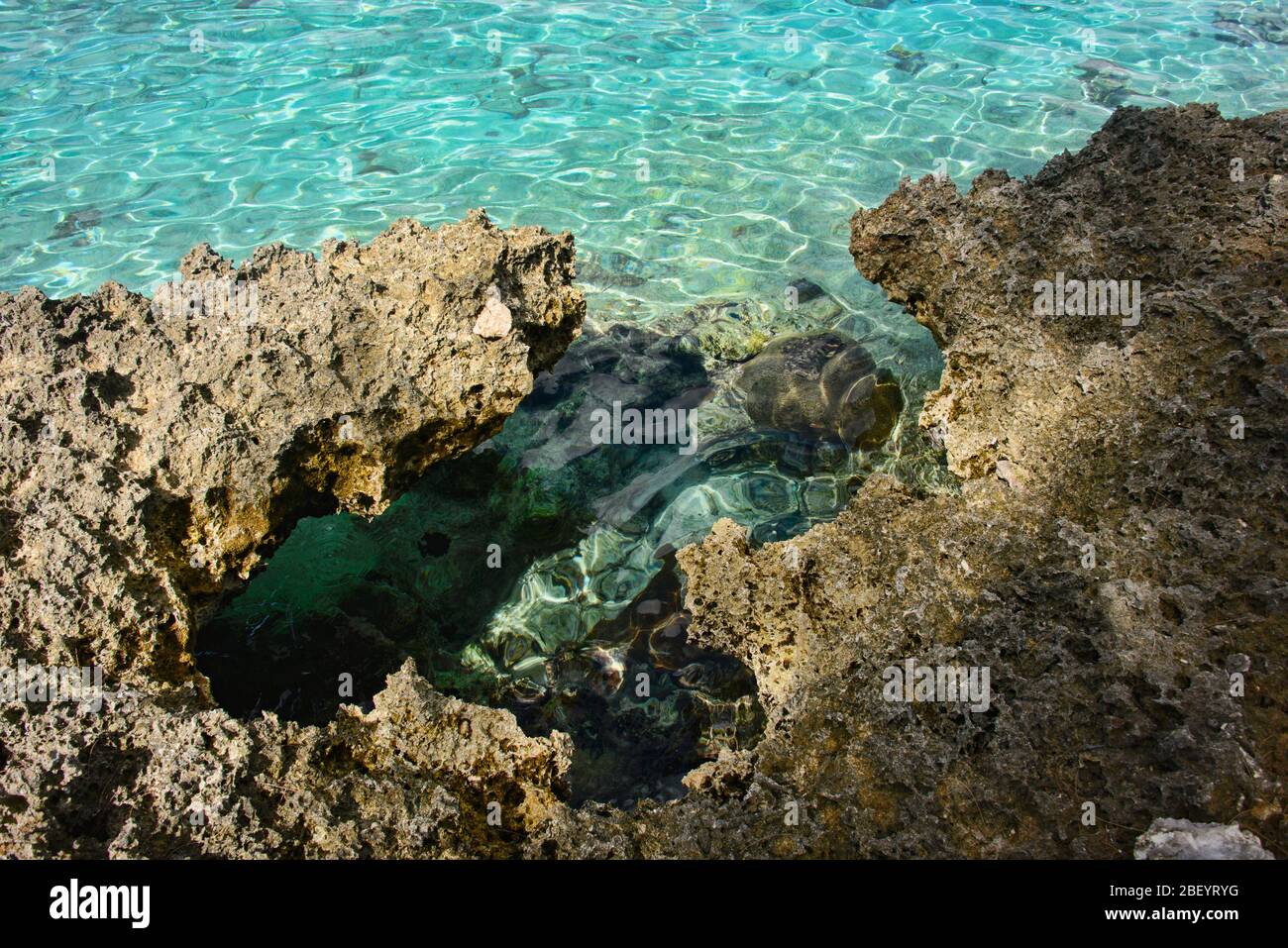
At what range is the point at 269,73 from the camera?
10.5 meters

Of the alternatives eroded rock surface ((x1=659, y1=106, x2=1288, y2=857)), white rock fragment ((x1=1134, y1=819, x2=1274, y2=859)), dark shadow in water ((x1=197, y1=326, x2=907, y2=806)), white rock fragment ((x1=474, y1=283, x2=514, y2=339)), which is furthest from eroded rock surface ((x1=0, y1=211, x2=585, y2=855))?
white rock fragment ((x1=1134, y1=819, x2=1274, y2=859))

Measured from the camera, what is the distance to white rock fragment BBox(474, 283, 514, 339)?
400 cm

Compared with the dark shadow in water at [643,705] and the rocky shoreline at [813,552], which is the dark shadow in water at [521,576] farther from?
the rocky shoreline at [813,552]

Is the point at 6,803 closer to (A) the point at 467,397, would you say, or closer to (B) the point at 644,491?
(A) the point at 467,397

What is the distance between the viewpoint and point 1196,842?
218 centimetres

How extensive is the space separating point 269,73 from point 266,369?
8660mm

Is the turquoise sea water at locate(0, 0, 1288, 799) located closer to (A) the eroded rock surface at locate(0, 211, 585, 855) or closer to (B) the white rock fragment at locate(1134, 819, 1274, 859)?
(A) the eroded rock surface at locate(0, 211, 585, 855)

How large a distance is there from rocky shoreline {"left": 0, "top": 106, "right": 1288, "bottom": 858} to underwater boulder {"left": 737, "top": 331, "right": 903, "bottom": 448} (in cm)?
138

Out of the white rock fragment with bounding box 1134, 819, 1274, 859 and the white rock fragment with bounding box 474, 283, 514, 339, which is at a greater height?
the white rock fragment with bounding box 474, 283, 514, 339

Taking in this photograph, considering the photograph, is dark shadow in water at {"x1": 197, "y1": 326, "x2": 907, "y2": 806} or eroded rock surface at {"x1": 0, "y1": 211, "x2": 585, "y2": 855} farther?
dark shadow in water at {"x1": 197, "y1": 326, "x2": 907, "y2": 806}

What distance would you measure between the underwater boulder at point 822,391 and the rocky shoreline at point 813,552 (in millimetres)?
1379

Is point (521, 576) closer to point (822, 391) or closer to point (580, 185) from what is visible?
point (822, 391)

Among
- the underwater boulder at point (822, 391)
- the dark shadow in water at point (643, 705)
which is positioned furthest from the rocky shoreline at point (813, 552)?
the underwater boulder at point (822, 391)
